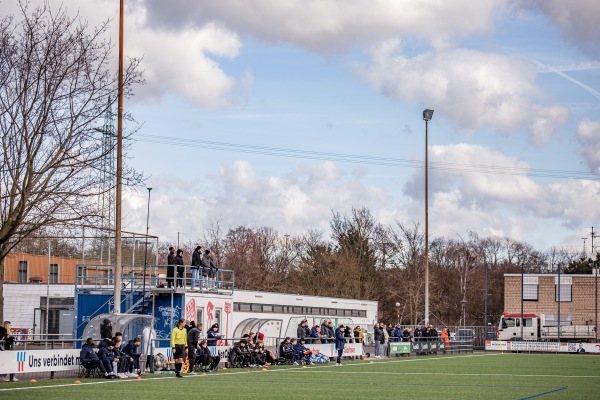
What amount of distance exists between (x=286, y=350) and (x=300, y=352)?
63cm

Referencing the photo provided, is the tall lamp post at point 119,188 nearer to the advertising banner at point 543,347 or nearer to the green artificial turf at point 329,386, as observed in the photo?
the green artificial turf at point 329,386

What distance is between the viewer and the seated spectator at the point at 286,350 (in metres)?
38.9

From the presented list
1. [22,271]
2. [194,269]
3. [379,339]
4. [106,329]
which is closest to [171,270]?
[194,269]

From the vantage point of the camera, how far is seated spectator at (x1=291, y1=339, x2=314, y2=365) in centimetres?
3888

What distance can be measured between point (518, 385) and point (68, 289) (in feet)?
118

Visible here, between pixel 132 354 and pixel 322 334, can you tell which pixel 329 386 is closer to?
pixel 132 354

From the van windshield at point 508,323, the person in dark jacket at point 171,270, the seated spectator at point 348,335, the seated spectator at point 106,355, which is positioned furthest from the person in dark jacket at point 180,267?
the van windshield at point 508,323

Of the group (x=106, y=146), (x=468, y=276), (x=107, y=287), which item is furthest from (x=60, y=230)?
(x=468, y=276)

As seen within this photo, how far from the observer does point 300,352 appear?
128 feet

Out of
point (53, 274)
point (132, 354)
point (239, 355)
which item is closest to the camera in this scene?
point (132, 354)

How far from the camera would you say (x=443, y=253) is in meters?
115

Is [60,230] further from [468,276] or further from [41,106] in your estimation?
[468,276]

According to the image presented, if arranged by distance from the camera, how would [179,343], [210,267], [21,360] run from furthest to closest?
[210,267]
[179,343]
[21,360]

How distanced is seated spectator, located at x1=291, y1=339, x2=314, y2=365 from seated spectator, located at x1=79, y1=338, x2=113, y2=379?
12.0 m
